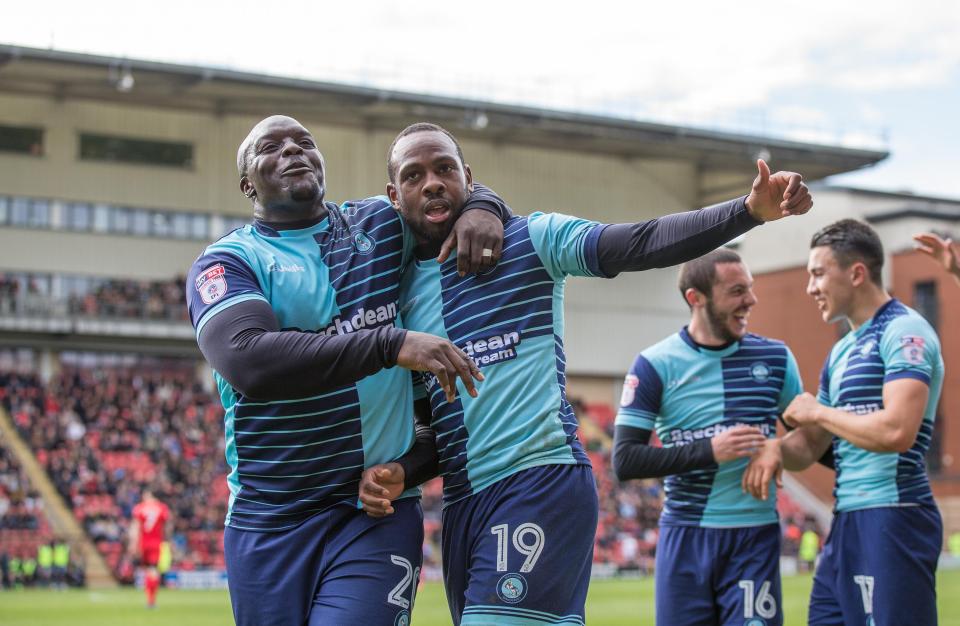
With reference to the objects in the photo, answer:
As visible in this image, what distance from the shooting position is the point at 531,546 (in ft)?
13.5

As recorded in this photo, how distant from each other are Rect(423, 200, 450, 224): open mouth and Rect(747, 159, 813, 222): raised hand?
108cm

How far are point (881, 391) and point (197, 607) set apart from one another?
16.6 m

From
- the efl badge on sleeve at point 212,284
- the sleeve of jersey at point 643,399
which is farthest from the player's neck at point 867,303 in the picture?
the efl badge on sleeve at point 212,284

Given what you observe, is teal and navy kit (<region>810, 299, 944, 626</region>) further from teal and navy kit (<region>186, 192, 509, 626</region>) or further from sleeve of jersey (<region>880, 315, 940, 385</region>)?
teal and navy kit (<region>186, 192, 509, 626</region>)

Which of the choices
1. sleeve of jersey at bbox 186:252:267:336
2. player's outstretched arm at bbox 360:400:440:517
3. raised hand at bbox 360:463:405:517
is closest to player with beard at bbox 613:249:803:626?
player's outstretched arm at bbox 360:400:440:517

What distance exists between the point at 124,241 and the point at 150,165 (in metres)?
2.48

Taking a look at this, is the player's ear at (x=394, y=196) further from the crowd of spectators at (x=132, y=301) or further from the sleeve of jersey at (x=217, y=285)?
the crowd of spectators at (x=132, y=301)

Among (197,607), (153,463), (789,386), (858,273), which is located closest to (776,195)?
(858,273)

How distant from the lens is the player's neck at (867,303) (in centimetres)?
573

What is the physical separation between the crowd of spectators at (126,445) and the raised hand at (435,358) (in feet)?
83.5

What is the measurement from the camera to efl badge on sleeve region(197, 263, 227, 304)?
13.4 feet

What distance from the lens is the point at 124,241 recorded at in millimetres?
37406

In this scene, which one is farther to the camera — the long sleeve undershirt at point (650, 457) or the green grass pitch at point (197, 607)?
the green grass pitch at point (197, 607)

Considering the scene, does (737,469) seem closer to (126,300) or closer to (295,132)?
(295,132)
